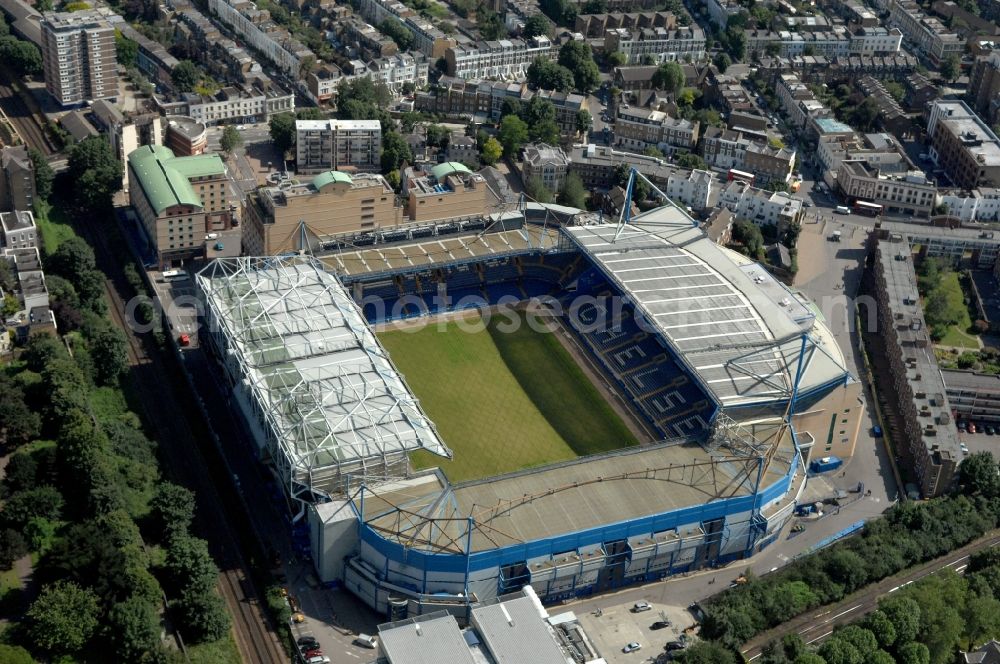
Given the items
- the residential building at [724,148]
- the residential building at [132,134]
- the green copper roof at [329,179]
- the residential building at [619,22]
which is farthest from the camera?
the residential building at [619,22]

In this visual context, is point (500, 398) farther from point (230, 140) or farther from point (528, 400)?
point (230, 140)

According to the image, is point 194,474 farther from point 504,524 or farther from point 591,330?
point 591,330

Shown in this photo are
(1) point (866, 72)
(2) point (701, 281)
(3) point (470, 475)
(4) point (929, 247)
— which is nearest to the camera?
(3) point (470, 475)

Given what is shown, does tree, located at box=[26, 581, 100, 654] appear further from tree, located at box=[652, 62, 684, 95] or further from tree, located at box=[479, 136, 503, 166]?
tree, located at box=[652, 62, 684, 95]

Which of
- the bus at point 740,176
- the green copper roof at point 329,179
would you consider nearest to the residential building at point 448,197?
the green copper roof at point 329,179

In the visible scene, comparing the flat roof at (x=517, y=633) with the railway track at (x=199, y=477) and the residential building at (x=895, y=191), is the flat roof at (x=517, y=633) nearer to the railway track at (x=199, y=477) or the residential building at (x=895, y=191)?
the railway track at (x=199, y=477)

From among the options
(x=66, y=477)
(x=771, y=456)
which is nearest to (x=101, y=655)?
(x=66, y=477)
